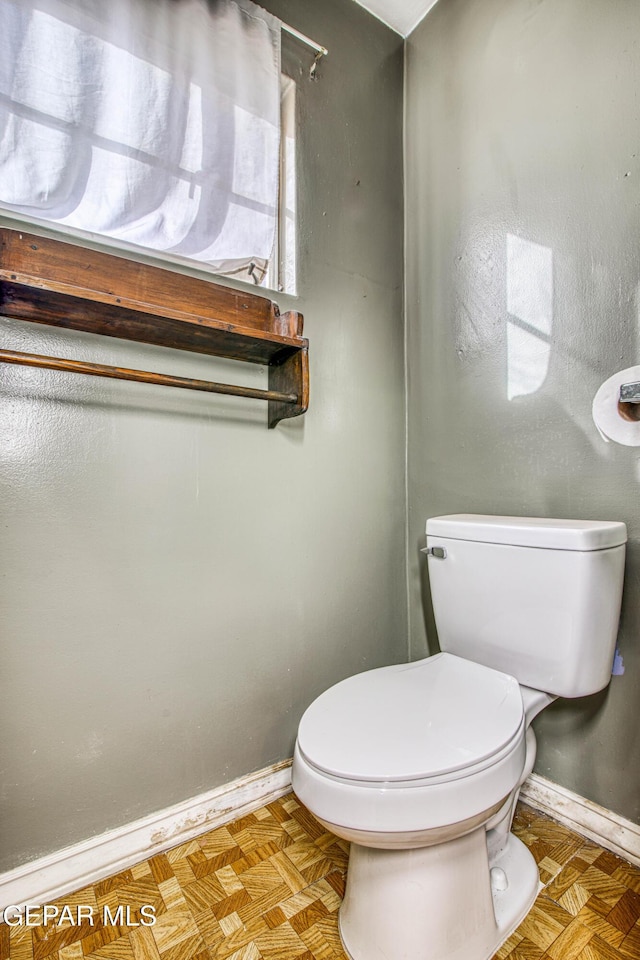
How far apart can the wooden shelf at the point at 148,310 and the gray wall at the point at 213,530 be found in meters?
0.06

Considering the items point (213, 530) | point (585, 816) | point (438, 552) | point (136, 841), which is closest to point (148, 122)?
point (213, 530)

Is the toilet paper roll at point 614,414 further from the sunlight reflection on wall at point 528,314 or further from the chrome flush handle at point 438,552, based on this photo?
the chrome flush handle at point 438,552

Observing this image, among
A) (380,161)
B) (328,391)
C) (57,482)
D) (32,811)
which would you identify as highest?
(380,161)

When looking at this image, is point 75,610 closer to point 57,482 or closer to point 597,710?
point 57,482

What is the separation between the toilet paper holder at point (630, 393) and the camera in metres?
1.02

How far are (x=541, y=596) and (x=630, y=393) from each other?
48 centimetres

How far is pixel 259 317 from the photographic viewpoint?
124 centimetres

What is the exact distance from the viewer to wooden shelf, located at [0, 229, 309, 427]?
2.99 feet

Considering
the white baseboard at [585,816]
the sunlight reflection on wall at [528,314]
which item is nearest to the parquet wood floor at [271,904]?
the white baseboard at [585,816]

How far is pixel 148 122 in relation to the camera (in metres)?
1.12

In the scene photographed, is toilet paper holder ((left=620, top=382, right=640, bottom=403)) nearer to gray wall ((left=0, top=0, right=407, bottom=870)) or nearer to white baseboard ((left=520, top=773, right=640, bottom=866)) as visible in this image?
gray wall ((left=0, top=0, right=407, bottom=870))

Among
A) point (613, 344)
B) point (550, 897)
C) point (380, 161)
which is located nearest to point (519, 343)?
point (613, 344)

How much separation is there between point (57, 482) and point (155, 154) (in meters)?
0.81

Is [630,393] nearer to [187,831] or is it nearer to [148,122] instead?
[148,122]
